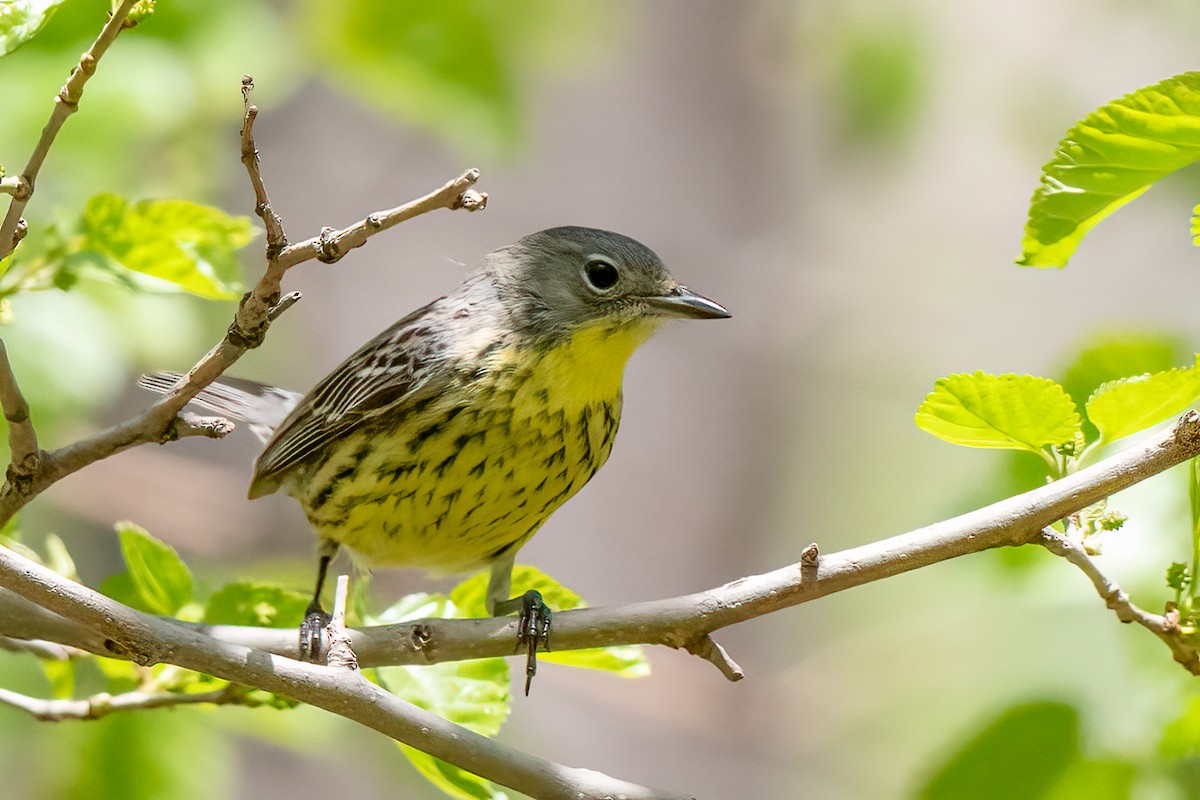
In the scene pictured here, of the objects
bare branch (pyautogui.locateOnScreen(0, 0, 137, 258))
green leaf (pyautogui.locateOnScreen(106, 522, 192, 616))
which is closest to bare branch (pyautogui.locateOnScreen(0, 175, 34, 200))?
bare branch (pyautogui.locateOnScreen(0, 0, 137, 258))

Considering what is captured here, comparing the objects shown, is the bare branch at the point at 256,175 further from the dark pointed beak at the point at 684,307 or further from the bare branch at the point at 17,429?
the dark pointed beak at the point at 684,307

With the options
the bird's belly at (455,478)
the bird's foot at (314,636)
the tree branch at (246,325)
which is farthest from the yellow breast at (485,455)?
the tree branch at (246,325)

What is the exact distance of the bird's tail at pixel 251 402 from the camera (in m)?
4.36

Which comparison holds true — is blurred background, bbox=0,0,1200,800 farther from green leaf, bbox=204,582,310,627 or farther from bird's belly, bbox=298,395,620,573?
green leaf, bbox=204,582,310,627

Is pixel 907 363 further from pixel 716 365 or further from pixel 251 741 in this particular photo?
pixel 251 741

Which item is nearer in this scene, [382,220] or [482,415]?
[382,220]

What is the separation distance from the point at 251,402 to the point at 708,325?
13.4 ft

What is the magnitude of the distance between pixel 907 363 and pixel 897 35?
3.69m

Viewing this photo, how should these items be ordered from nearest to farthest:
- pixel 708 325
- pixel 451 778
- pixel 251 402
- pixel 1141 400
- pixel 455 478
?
1. pixel 1141 400
2. pixel 451 778
3. pixel 455 478
4. pixel 251 402
5. pixel 708 325

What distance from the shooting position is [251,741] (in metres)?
6.29

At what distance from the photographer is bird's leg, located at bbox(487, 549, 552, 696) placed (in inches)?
100

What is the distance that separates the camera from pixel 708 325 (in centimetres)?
800

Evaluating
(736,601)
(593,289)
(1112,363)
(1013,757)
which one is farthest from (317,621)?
(1112,363)

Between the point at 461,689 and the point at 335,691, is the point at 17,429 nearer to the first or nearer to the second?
the point at 335,691
